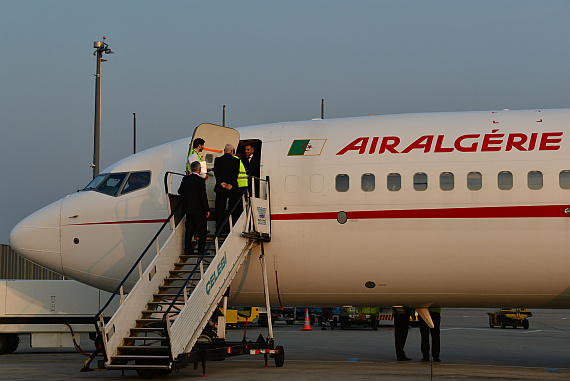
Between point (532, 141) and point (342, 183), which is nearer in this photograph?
point (532, 141)

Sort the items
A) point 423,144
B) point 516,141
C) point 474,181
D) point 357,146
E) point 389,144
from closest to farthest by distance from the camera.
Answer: point 474,181
point 516,141
point 423,144
point 389,144
point 357,146

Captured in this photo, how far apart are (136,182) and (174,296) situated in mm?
3198

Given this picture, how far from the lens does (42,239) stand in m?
16.3

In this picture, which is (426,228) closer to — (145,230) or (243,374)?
(243,374)

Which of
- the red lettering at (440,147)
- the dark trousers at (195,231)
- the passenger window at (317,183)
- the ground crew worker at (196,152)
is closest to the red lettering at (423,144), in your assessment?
the red lettering at (440,147)

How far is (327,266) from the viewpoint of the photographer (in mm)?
15062

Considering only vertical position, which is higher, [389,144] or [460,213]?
[389,144]

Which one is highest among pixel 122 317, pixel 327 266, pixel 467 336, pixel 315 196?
pixel 315 196

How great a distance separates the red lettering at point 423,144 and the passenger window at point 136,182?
585 centimetres

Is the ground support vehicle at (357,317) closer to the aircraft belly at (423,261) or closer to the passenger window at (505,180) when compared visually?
the aircraft belly at (423,261)

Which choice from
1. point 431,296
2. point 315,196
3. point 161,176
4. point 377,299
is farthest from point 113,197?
point 431,296

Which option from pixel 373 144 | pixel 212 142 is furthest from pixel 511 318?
pixel 212 142

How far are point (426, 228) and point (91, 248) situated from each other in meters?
7.43

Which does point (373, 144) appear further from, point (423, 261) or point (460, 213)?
point (423, 261)
